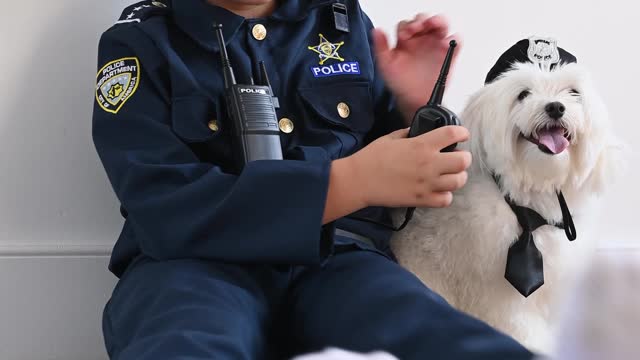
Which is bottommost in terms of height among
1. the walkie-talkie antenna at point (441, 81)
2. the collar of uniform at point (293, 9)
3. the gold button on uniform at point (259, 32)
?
the walkie-talkie antenna at point (441, 81)

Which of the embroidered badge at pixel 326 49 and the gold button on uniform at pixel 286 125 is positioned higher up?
the embroidered badge at pixel 326 49

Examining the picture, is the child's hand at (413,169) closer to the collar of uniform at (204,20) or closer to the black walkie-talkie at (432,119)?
the black walkie-talkie at (432,119)

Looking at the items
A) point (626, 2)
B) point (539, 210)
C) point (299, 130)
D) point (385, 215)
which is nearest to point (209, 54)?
point (299, 130)

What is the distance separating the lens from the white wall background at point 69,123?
3.63ft

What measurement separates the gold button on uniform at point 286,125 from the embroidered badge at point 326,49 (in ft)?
0.32

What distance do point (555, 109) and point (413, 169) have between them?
19 cm

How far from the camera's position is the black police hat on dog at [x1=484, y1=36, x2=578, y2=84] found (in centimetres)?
88

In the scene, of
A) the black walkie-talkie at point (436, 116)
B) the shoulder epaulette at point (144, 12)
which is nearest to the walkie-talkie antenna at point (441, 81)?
the black walkie-talkie at point (436, 116)

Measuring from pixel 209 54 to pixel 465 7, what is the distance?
1.55ft

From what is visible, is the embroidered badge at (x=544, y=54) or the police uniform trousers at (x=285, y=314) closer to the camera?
the police uniform trousers at (x=285, y=314)

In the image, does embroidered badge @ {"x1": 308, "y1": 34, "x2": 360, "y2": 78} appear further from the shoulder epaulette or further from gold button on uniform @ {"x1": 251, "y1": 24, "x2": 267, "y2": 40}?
the shoulder epaulette

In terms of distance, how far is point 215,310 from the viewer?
2.28 feet

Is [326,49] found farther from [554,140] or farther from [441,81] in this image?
[554,140]

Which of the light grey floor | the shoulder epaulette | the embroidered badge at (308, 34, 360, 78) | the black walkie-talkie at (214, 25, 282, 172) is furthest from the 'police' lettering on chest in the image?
the light grey floor
